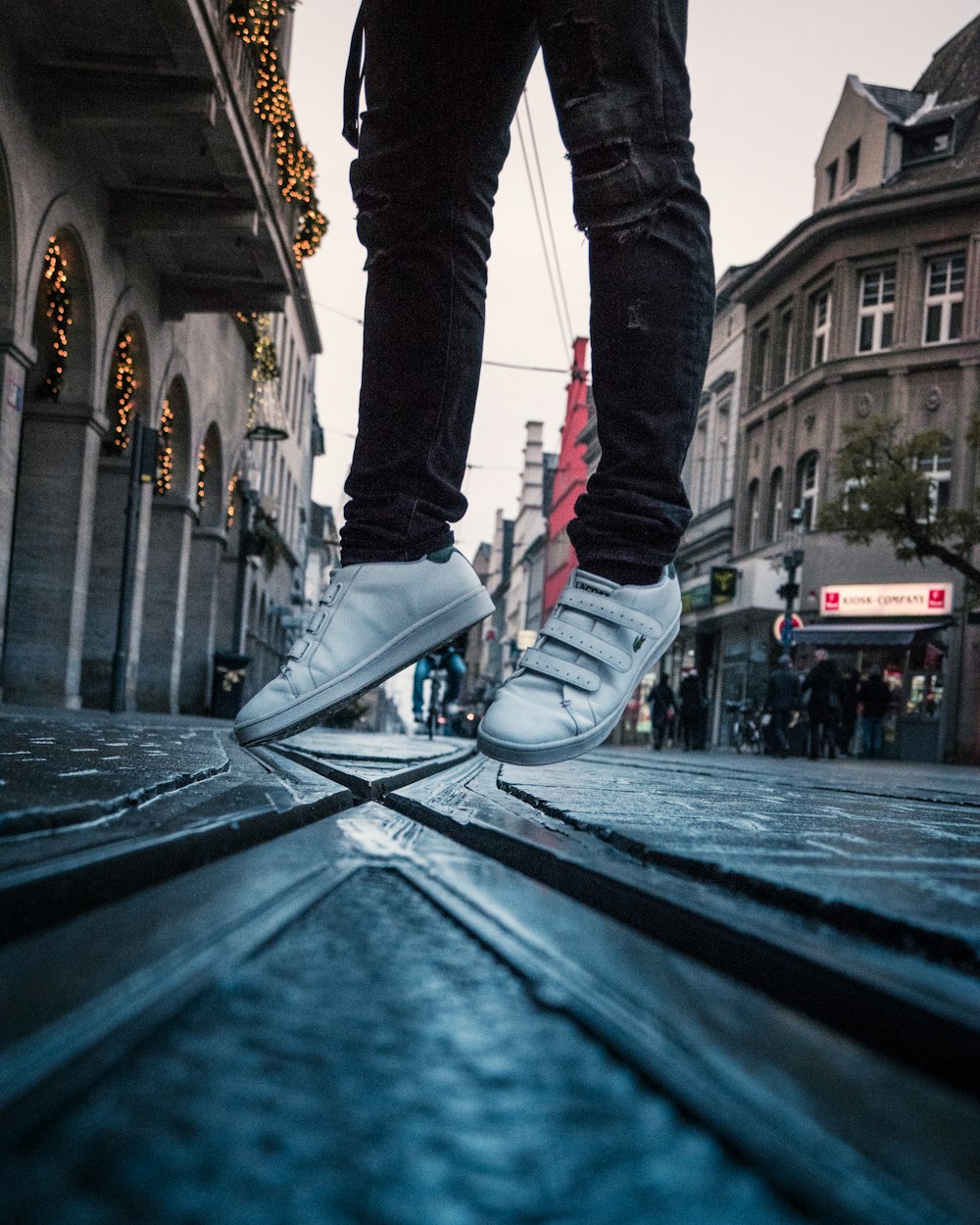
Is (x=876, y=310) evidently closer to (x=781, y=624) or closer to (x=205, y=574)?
(x=781, y=624)

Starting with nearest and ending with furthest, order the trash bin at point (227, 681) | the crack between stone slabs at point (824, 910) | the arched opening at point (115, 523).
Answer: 1. the crack between stone slabs at point (824, 910)
2. the arched opening at point (115, 523)
3. the trash bin at point (227, 681)

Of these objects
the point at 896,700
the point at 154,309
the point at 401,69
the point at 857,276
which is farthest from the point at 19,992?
the point at 857,276

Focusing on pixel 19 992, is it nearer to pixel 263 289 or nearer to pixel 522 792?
pixel 522 792

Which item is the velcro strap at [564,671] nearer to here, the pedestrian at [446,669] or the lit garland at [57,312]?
the lit garland at [57,312]

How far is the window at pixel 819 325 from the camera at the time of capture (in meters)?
28.2

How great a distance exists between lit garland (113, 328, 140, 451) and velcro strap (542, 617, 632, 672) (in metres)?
11.4

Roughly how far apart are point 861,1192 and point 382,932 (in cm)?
33

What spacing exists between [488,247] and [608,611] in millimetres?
728

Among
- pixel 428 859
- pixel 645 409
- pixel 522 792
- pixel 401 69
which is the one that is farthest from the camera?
pixel 401 69

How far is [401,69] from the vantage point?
6.68ft

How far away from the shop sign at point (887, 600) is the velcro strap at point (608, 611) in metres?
24.6

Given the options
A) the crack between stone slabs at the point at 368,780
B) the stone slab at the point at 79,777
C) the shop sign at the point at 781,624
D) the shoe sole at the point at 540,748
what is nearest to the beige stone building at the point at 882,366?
the shop sign at the point at 781,624

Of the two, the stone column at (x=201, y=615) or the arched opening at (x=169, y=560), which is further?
the stone column at (x=201, y=615)

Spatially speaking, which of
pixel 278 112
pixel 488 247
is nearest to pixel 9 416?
pixel 278 112
